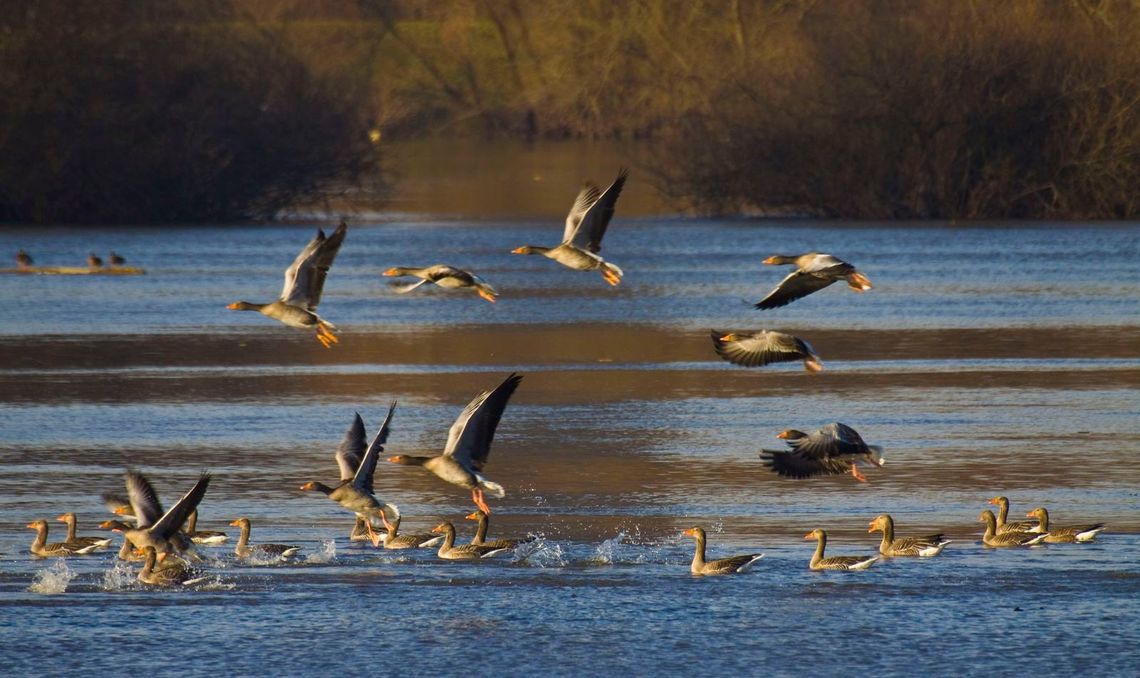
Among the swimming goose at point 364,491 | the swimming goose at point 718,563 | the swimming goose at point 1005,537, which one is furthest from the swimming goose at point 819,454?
the swimming goose at point 364,491

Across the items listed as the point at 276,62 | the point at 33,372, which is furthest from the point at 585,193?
the point at 276,62

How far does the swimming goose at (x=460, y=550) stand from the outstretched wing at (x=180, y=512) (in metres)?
1.74

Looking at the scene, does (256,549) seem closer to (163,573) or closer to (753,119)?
(163,573)

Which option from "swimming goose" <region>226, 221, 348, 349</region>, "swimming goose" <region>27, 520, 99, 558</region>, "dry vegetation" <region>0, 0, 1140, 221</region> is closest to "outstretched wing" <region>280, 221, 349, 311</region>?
"swimming goose" <region>226, 221, 348, 349</region>

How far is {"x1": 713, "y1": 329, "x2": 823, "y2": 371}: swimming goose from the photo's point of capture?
1266 cm

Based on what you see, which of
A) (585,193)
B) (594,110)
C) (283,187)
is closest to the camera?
(585,193)

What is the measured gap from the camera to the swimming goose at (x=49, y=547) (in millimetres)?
12430

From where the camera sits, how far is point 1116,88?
137 ft

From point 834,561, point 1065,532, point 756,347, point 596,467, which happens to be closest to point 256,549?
point 756,347

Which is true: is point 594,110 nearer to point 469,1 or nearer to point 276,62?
point 469,1

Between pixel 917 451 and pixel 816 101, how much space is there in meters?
27.7

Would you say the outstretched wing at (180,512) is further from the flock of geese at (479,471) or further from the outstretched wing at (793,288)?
the outstretched wing at (793,288)

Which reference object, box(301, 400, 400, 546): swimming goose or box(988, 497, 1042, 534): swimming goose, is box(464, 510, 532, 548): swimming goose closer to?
box(301, 400, 400, 546): swimming goose

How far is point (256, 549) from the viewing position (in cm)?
1249
